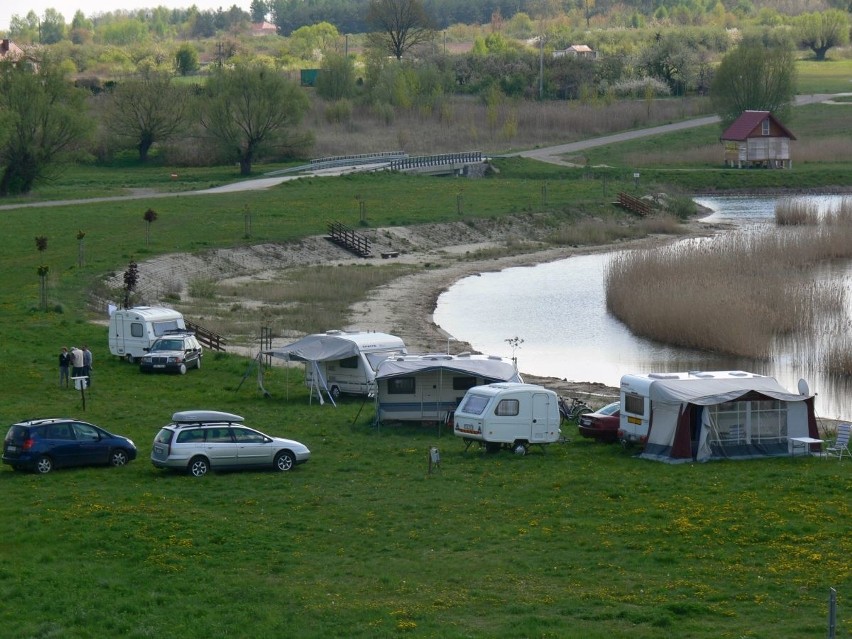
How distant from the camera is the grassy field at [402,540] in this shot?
21.7 m

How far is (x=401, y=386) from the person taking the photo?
3828cm

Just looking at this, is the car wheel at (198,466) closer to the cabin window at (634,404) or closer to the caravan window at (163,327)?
the cabin window at (634,404)

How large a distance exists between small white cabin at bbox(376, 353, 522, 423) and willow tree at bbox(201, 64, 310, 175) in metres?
75.3

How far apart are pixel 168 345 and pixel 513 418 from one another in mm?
15841

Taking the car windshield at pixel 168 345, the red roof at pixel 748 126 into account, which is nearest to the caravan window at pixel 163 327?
the car windshield at pixel 168 345

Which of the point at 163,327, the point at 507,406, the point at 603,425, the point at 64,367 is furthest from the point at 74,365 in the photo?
the point at 603,425

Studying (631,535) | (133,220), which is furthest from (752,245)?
(631,535)

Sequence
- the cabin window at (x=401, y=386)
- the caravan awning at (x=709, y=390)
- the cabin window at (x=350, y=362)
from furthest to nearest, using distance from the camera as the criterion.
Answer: the cabin window at (x=350, y=362), the cabin window at (x=401, y=386), the caravan awning at (x=709, y=390)

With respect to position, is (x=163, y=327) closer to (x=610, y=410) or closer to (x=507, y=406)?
(x=507, y=406)

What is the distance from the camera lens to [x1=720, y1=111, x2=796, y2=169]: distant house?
4865 inches

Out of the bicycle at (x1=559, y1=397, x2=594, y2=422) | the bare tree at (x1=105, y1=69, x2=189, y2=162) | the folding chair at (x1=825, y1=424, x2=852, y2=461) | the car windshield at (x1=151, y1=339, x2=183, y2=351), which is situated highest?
the bare tree at (x1=105, y1=69, x2=189, y2=162)

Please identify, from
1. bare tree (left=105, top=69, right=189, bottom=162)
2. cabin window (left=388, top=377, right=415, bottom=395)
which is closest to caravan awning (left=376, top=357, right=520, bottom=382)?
cabin window (left=388, top=377, right=415, bottom=395)

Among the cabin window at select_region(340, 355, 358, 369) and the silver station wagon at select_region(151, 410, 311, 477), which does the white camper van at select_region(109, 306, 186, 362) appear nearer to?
the cabin window at select_region(340, 355, 358, 369)

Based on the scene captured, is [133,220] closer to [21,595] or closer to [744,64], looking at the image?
[21,595]
